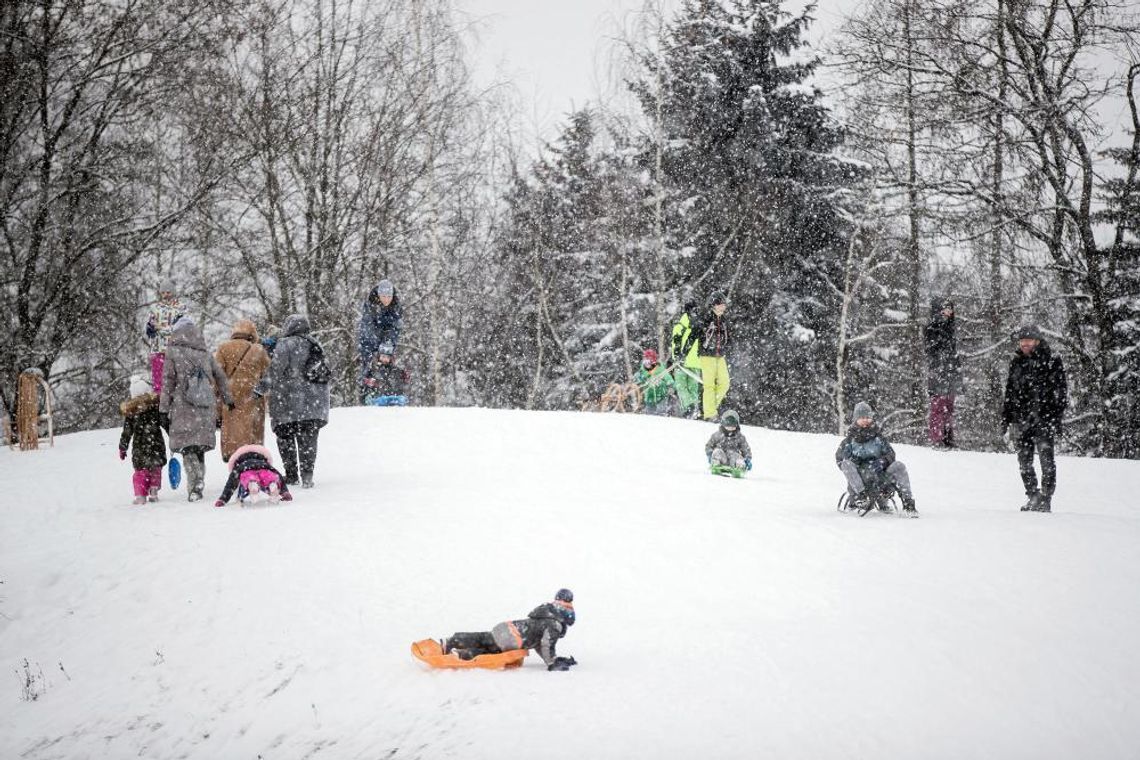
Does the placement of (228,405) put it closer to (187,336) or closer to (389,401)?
(187,336)

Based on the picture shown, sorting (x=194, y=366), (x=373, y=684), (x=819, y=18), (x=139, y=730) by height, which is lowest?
(x=139, y=730)

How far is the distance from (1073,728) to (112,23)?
1649 cm

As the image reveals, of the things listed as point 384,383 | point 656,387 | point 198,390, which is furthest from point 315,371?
point 656,387

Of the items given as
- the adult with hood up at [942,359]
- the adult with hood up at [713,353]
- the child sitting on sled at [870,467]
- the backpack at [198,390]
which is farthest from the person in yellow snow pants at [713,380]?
the backpack at [198,390]

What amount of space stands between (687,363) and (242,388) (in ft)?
27.1

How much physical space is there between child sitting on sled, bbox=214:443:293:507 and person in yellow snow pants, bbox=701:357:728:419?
27.4 feet

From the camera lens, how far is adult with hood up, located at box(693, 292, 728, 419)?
1457 cm

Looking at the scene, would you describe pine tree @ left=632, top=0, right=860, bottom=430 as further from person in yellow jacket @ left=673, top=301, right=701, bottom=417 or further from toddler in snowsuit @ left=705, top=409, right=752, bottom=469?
toddler in snowsuit @ left=705, top=409, right=752, bottom=469

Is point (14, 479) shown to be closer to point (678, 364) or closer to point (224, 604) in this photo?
point (224, 604)

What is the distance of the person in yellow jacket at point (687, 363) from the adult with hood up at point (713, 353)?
17 cm

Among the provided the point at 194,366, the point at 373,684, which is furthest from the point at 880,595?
the point at 194,366

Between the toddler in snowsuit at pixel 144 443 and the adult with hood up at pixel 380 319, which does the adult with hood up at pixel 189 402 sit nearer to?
the toddler in snowsuit at pixel 144 443

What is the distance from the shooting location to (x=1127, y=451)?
54.9 feet

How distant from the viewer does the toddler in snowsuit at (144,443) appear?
Result: 30.5ft
